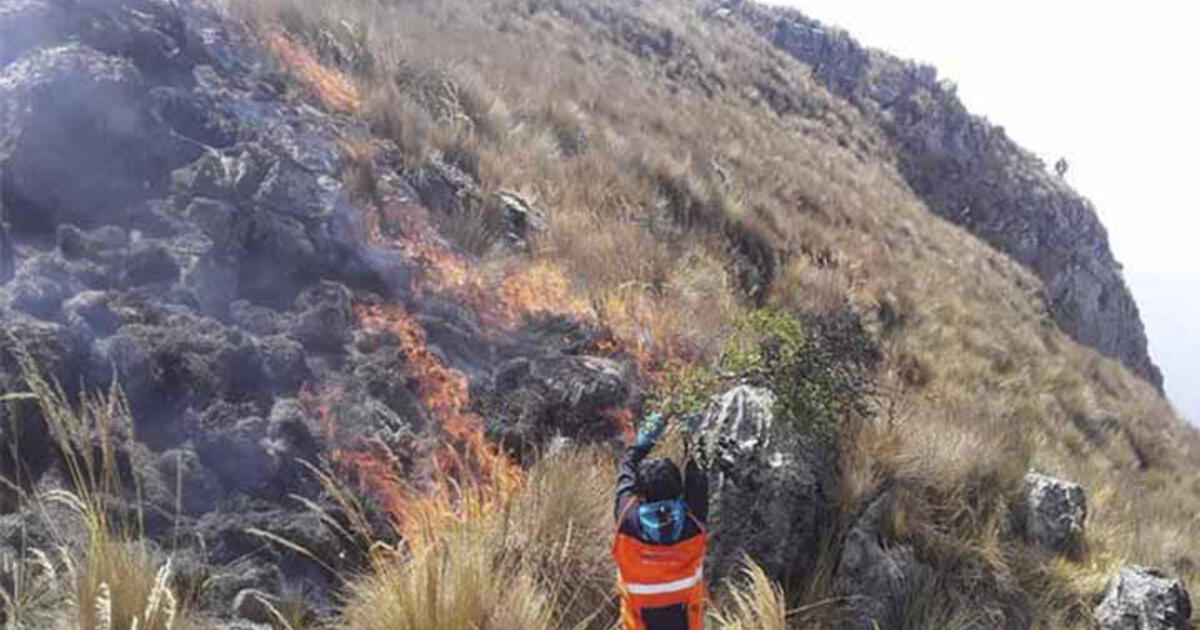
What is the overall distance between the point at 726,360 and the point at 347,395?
7.28 feet

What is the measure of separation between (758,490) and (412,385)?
2.08m

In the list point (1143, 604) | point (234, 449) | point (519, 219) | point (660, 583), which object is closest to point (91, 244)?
point (234, 449)

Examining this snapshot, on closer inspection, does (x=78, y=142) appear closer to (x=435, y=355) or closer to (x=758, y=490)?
(x=435, y=355)

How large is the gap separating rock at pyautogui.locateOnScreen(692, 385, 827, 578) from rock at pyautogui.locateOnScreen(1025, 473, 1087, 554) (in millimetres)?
1710

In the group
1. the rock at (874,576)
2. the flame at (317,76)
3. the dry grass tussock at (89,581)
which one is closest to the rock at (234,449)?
the dry grass tussock at (89,581)

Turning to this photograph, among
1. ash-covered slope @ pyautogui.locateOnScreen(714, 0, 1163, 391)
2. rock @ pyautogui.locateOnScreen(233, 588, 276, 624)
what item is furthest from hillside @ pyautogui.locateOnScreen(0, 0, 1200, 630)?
ash-covered slope @ pyautogui.locateOnScreen(714, 0, 1163, 391)

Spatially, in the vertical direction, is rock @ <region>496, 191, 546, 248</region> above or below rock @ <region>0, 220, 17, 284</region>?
above

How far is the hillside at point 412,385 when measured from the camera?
13.3ft

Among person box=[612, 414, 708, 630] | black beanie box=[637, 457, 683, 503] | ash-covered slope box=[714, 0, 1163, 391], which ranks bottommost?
ash-covered slope box=[714, 0, 1163, 391]

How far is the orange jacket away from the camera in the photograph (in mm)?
3756

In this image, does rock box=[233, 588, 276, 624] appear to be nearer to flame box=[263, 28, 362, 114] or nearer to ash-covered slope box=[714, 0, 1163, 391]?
flame box=[263, 28, 362, 114]

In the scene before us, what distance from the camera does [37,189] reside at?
5.50m

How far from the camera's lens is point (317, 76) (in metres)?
8.59

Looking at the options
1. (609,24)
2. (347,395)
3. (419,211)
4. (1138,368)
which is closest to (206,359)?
(347,395)
